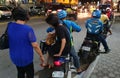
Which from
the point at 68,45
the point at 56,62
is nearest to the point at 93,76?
the point at 68,45

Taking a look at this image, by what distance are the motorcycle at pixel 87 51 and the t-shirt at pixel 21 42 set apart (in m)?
3.82

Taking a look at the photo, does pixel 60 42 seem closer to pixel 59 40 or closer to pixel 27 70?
pixel 59 40

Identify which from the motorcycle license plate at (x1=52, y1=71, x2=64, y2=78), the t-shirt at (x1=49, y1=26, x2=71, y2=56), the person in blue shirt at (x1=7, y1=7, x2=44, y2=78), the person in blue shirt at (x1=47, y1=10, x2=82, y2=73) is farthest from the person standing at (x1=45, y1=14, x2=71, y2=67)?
the person in blue shirt at (x1=7, y1=7, x2=44, y2=78)

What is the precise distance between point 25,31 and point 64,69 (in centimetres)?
112

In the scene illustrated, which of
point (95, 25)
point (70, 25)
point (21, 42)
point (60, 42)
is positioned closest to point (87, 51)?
point (95, 25)

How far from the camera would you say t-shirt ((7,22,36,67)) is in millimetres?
5117

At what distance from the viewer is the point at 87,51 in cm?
889

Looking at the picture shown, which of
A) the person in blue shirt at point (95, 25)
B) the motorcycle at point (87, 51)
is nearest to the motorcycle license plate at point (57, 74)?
the motorcycle at point (87, 51)

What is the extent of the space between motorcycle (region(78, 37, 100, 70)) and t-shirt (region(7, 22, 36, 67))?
12.5ft

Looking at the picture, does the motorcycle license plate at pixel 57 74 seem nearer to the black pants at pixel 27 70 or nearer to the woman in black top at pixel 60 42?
the black pants at pixel 27 70

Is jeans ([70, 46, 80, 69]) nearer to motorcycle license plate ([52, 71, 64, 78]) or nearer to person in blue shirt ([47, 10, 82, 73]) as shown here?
person in blue shirt ([47, 10, 82, 73])

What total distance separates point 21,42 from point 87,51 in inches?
158

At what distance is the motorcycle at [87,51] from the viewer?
352 inches

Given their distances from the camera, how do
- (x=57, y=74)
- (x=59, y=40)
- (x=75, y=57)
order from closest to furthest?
1. (x=57, y=74)
2. (x=59, y=40)
3. (x=75, y=57)
